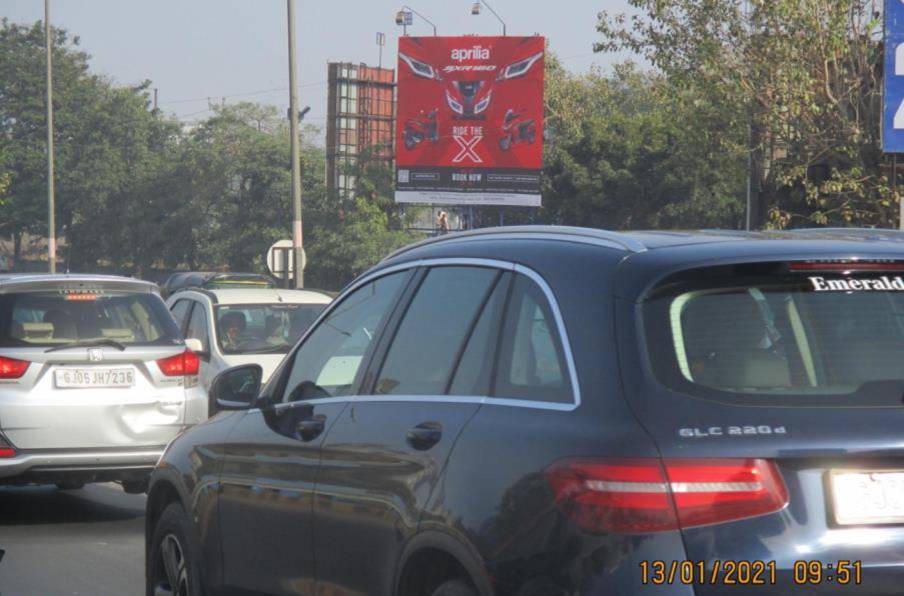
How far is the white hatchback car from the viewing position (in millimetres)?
13219

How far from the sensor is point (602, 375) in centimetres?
344

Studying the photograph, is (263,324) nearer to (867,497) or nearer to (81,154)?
(867,497)

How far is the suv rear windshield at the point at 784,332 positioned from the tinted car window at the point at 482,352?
0.61m

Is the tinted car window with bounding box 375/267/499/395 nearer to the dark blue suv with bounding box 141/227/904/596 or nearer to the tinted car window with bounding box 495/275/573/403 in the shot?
the dark blue suv with bounding box 141/227/904/596

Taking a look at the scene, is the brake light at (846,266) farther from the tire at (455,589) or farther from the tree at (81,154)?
the tree at (81,154)

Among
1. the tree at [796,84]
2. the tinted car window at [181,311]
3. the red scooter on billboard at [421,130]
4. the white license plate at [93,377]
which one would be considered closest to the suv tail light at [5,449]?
the white license plate at [93,377]

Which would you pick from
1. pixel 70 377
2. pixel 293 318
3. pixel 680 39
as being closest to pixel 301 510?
pixel 70 377

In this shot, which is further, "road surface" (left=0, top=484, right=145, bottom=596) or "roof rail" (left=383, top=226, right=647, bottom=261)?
"road surface" (left=0, top=484, right=145, bottom=596)

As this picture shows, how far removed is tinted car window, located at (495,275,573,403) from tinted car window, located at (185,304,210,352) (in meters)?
9.75

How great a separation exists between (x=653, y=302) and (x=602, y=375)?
0.23m

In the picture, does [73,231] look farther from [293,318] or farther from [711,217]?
[293,318]

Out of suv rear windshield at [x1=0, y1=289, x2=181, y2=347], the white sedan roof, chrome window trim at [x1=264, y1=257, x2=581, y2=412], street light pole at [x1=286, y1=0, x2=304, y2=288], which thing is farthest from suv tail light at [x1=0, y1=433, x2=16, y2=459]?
street light pole at [x1=286, y1=0, x2=304, y2=288]

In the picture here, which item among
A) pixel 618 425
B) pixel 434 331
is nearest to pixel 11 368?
pixel 434 331

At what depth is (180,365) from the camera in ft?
34.0
